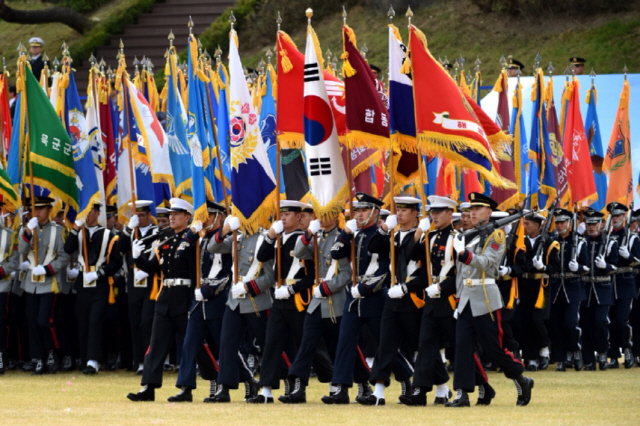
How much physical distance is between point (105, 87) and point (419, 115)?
6011 mm

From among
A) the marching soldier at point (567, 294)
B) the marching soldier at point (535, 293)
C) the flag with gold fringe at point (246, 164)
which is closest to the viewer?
the flag with gold fringe at point (246, 164)

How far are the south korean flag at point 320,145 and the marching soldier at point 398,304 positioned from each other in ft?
1.86

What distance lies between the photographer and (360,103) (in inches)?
427

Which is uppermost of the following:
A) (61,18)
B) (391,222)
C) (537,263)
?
(61,18)

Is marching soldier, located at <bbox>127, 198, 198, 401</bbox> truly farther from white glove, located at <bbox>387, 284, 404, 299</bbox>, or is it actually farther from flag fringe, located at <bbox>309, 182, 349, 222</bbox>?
white glove, located at <bbox>387, 284, 404, 299</bbox>

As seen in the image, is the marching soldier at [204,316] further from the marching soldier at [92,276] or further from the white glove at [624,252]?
the white glove at [624,252]

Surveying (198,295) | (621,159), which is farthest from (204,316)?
(621,159)

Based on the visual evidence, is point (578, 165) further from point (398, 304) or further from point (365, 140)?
point (398, 304)

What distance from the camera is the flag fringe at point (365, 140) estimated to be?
10.8m

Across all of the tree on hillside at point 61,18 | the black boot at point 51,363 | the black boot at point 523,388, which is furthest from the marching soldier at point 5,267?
the tree on hillside at point 61,18

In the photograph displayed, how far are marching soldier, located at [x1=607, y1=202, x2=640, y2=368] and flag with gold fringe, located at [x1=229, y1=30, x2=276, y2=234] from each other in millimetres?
5565

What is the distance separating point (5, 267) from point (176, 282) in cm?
342

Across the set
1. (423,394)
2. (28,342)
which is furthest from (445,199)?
(28,342)

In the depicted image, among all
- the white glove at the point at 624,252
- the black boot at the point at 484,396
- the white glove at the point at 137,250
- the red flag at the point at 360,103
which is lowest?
the black boot at the point at 484,396
